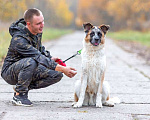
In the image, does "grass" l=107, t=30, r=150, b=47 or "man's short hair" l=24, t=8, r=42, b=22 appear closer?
"man's short hair" l=24, t=8, r=42, b=22

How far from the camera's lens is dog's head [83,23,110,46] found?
4746mm

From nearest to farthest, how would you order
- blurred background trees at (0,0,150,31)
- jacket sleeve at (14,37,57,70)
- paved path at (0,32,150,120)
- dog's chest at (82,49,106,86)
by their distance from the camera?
paved path at (0,32,150,120) < jacket sleeve at (14,37,57,70) < dog's chest at (82,49,106,86) < blurred background trees at (0,0,150,31)

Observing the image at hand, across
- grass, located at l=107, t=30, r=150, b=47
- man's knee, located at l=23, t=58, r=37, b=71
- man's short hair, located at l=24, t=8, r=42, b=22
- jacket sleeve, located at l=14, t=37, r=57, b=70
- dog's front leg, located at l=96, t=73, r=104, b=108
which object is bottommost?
dog's front leg, located at l=96, t=73, r=104, b=108

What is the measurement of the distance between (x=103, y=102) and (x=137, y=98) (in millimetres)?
861

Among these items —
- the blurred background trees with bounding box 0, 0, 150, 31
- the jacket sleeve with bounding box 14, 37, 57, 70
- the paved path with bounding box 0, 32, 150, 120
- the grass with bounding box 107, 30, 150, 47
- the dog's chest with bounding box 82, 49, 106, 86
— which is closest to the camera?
the paved path with bounding box 0, 32, 150, 120

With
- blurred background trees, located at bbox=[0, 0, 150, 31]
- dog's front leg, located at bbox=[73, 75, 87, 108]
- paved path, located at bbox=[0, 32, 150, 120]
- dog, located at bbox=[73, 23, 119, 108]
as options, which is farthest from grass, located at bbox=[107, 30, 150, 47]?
dog's front leg, located at bbox=[73, 75, 87, 108]

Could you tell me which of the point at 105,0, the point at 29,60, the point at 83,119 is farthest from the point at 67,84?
the point at 105,0

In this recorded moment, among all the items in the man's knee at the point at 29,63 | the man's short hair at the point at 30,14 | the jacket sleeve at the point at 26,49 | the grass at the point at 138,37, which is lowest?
the man's knee at the point at 29,63

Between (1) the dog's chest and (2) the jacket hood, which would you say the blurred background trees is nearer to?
(2) the jacket hood

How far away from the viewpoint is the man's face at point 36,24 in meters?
4.77

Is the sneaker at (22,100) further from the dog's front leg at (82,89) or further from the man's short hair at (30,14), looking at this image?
the man's short hair at (30,14)

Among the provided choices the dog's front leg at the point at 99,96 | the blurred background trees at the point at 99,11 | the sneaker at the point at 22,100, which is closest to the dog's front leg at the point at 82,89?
the dog's front leg at the point at 99,96

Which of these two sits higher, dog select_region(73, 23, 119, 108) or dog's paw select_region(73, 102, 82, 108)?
dog select_region(73, 23, 119, 108)

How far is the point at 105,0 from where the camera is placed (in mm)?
55062
